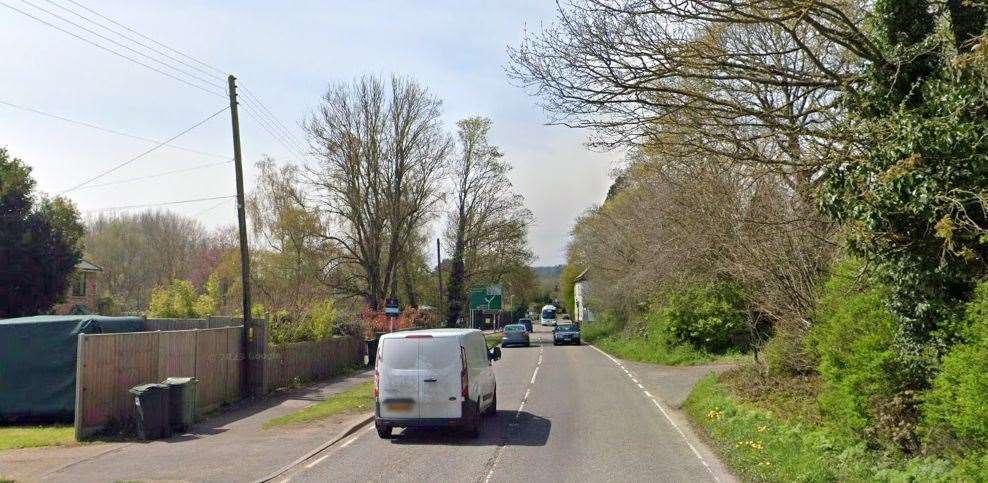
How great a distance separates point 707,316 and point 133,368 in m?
23.2

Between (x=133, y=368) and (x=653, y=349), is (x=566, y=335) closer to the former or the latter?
(x=653, y=349)

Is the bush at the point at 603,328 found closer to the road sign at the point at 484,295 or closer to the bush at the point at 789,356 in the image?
the road sign at the point at 484,295

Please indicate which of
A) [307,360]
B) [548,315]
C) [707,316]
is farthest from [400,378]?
[548,315]

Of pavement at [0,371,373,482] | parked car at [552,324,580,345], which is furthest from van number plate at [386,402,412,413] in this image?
parked car at [552,324,580,345]

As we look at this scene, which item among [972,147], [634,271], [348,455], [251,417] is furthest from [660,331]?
[972,147]

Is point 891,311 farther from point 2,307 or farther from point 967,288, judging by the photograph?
point 2,307

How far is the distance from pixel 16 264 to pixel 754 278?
28.9 meters

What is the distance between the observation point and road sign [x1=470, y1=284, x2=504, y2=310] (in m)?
60.8

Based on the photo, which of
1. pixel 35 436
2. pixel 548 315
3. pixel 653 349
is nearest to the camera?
pixel 35 436

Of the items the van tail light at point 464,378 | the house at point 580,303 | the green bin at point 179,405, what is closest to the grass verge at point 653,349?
the van tail light at point 464,378

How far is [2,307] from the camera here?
32.7m

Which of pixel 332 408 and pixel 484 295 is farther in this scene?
pixel 484 295

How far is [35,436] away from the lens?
14156mm

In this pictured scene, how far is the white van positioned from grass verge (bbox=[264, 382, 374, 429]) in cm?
300
